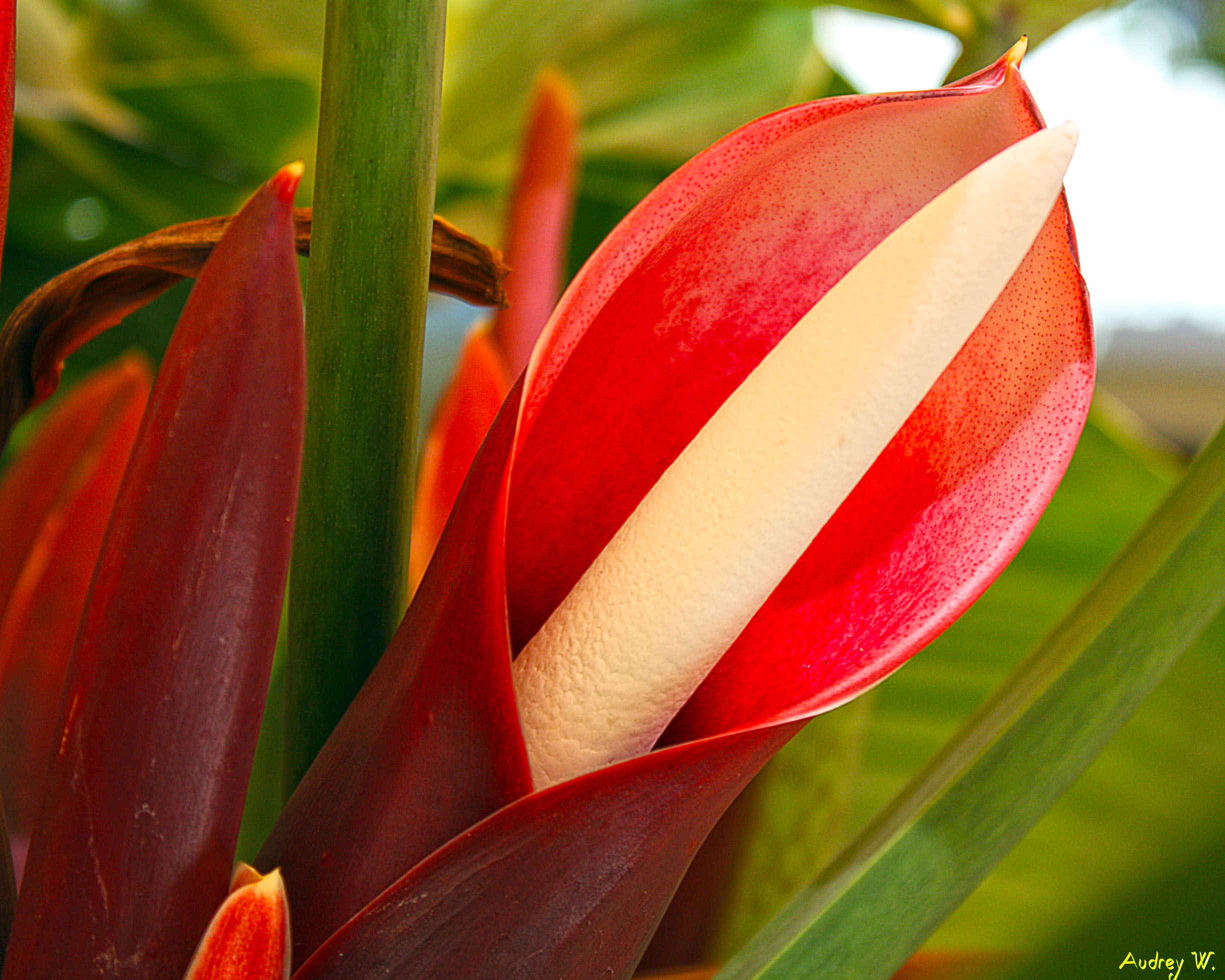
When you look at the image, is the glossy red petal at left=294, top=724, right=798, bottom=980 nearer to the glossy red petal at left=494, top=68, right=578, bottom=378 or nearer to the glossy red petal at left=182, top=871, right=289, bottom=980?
the glossy red petal at left=182, top=871, right=289, bottom=980

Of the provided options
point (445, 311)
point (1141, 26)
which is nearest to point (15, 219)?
point (445, 311)

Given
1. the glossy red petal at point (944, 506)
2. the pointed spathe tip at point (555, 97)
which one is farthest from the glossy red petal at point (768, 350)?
the pointed spathe tip at point (555, 97)

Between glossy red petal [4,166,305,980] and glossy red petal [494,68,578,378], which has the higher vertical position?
glossy red petal [494,68,578,378]

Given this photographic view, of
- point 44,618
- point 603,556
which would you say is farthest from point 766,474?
point 44,618

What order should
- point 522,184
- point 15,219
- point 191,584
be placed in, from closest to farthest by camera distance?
point 191,584
point 522,184
point 15,219

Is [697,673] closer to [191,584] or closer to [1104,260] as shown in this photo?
[191,584]

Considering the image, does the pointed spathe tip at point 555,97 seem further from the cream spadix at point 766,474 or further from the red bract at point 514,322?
the cream spadix at point 766,474

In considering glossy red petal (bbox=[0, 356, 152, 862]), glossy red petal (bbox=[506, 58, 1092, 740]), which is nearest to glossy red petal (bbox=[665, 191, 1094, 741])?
glossy red petal (bbox=[506, 58, 1092, 740])
